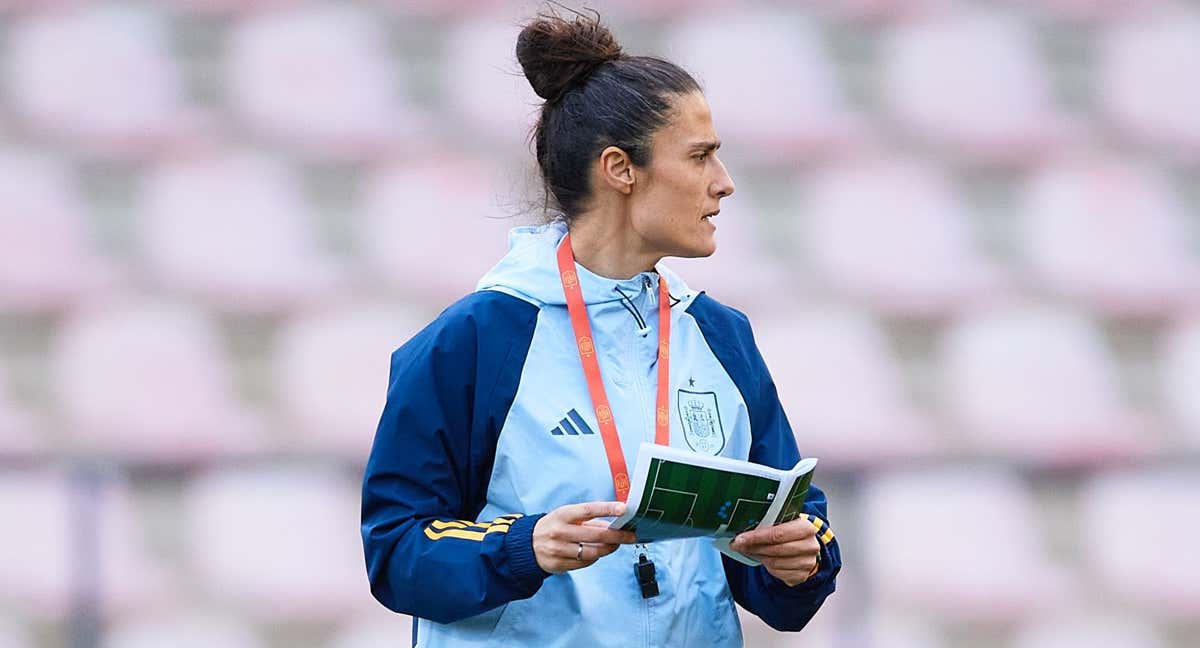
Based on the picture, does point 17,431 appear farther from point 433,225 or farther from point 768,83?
point 768,83

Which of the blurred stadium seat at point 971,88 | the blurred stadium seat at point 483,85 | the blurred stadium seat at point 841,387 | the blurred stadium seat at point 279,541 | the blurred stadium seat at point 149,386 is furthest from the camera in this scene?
the blurred stadium seat at point 971,88

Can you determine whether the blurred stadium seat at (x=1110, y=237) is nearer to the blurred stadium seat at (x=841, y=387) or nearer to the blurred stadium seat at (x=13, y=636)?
the blurred stadium seat at (x=841, y=387)

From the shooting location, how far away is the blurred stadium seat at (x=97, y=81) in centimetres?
307

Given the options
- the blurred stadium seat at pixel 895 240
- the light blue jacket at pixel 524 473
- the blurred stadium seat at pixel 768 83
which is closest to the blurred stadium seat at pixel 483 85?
the blurred stadium seat at pixel 768 83

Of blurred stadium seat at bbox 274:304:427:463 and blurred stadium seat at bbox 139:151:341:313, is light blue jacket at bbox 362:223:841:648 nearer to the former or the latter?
blurred stadium seat at bbox 274:304:427:463

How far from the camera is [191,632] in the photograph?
2.67 metres

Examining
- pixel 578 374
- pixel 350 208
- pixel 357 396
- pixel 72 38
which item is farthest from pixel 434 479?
pixel 72 38

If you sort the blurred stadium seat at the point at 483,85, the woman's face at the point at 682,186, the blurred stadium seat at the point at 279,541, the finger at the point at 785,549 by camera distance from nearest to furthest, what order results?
the finger at the point at 785,549 < the woman's face at the point at 682,186 < the blurred stadium seat at the point at 279,541 < the blurred stadium seat at the point at 483,85

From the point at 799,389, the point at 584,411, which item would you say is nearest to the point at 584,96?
the point at 584,411

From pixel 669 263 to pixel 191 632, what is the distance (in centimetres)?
114

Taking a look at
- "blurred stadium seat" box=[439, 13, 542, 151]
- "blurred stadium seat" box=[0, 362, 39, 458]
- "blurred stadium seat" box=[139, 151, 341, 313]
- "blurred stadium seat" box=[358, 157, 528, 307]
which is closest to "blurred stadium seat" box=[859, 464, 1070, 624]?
"blurred stadium seat" box=[358, 157, 528, 307]

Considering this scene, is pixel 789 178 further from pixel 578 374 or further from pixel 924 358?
pixel 578 374

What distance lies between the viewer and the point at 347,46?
3.19 m

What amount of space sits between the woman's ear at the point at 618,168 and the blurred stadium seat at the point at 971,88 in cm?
202
